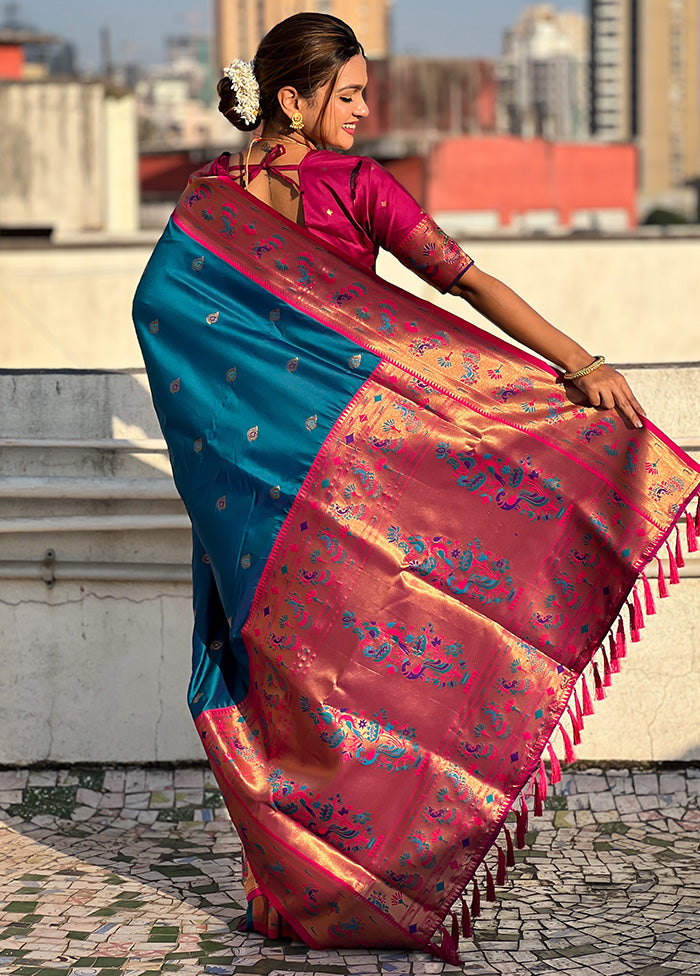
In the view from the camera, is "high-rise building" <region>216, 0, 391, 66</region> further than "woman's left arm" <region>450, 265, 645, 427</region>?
Yes

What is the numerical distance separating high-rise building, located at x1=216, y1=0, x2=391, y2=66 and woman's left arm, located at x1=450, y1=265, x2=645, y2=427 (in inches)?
2028

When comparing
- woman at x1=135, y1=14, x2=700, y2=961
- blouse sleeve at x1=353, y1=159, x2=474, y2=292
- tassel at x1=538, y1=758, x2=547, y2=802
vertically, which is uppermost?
blouse sleeve at x1=353, y1=159, x2=474, y2=292

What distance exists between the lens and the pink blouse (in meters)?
2.68

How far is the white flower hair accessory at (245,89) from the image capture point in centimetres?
275

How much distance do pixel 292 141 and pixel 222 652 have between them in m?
1.07

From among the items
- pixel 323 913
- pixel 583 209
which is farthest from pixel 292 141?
pixel 583 209

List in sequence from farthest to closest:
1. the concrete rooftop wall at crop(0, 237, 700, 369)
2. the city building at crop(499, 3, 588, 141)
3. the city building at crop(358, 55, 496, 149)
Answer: the city building at crop(499, 3, 588, 141)
the city building at crop(358, 55, 496, 149)
the concrete rooftop wall at crop(0, 237, 700, 369)

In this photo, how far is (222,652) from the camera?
2.92 metres

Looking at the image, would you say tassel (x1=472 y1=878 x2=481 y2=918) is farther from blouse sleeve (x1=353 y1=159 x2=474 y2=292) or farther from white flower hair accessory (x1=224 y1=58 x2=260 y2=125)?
white flower hair accessory (x1=224 y1=58 x2=260 y2=125)

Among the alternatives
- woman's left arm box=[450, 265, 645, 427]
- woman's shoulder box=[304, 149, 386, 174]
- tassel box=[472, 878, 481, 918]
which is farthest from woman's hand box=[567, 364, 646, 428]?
tassel box=[472, 878, 481, 918]

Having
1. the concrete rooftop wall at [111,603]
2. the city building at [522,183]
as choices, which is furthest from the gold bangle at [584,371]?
the city building at [522,183]

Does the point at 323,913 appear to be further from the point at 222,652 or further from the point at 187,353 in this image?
the point at 187,353

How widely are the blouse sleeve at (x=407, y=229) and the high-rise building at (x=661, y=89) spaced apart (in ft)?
291

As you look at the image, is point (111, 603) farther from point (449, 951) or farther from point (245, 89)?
point (245, 89)
